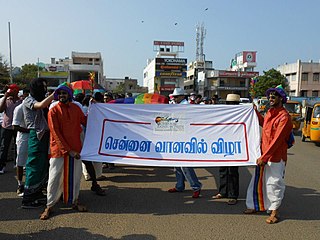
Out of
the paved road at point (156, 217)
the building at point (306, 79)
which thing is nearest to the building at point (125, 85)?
the building at point (306, 79)

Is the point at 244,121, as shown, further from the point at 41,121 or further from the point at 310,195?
the point at 41,121

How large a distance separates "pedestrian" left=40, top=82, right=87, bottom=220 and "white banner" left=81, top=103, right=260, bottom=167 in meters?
0.27

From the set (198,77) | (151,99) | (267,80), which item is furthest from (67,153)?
(198,77)

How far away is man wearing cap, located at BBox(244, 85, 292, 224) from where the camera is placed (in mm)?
4090

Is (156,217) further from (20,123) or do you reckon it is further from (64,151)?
(20,123)

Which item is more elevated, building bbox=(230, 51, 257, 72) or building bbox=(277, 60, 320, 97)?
building bbox=(230, 51, 257, 72)

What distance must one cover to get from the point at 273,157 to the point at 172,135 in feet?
5.13

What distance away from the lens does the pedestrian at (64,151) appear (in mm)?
4188

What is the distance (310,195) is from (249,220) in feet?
5.90

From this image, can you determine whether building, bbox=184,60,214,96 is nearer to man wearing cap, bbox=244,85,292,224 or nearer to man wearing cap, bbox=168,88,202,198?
man wearing cap, bbox=168,88,202,198

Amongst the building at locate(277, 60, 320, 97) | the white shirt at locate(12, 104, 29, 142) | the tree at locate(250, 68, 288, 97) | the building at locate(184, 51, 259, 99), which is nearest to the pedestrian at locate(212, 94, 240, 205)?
the white shirt at locate(12, 104, 29, 142)

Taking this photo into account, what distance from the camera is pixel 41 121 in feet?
14.6

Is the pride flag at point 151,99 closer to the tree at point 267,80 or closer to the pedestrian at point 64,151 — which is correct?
the pedestrian at point 64,151

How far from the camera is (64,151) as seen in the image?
419 centimetres
